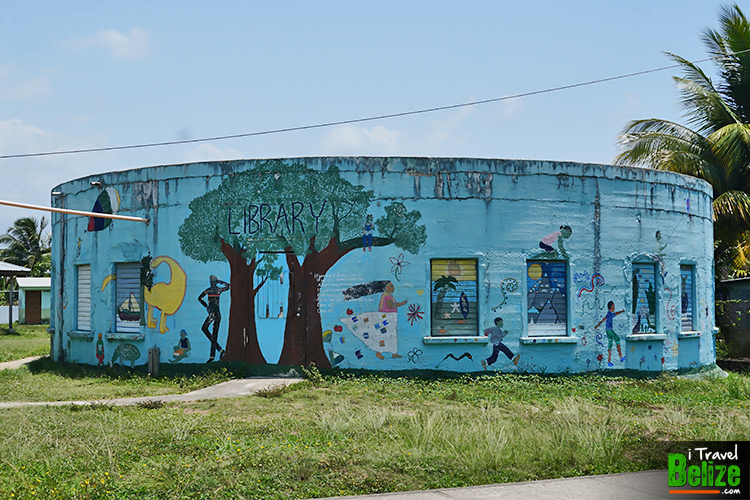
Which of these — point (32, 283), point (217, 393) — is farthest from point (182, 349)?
point (32, 283)

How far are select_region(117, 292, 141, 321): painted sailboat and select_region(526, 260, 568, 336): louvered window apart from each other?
8.03m

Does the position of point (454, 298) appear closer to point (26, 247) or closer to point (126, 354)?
point (126, 354)

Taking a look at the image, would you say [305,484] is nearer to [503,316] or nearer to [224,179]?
[503,316]

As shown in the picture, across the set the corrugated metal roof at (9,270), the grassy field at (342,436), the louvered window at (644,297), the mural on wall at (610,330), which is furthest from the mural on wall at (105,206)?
the corrugated metal roof at (9,270)

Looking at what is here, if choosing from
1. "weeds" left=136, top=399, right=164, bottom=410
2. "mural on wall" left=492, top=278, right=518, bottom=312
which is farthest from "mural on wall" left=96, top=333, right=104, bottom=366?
"mural on wall" left=492, top=278, right=518, bottom=312

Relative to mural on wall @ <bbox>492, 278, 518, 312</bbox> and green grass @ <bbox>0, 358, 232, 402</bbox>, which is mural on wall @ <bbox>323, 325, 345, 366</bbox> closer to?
green grass @ <bbox>0, 358, 232, 402</bbox>

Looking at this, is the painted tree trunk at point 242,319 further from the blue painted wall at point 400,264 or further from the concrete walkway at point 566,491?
the concrete walkway at point 566,491

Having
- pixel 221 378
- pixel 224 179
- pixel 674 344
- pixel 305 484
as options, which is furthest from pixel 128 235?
pixel 674 344

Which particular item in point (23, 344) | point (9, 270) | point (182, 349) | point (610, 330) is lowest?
point (23, 344)

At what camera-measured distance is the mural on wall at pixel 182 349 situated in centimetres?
1415

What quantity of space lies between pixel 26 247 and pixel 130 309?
39560mm

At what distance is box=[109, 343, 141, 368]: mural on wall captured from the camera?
14.7 metres

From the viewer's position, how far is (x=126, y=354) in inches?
584

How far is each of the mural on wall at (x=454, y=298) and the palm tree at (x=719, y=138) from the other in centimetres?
1039
